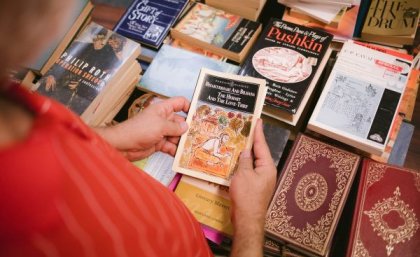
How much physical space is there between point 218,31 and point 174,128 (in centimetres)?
45

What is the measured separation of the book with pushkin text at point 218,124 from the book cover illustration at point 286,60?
7 cm

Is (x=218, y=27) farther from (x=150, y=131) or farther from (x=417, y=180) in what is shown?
(x=417, y=180)

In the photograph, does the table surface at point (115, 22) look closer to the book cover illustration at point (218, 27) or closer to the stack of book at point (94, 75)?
the stack of book at point (94, 75)

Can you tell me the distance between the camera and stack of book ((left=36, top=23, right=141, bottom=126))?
1168 mm

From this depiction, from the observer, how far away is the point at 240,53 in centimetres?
123

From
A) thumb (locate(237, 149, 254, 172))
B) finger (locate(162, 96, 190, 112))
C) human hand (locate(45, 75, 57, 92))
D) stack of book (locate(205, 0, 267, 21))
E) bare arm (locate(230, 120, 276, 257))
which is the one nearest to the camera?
bare arm (locate(230, 120, 276, 257))

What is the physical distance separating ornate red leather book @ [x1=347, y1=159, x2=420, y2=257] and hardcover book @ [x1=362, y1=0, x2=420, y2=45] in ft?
1.62

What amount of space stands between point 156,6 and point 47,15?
1.08 meters

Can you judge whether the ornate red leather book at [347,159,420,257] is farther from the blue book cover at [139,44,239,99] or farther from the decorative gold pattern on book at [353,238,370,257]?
the blue book cover at [139,44,239,99]

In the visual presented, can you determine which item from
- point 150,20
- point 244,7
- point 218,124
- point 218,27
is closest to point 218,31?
point 218,27

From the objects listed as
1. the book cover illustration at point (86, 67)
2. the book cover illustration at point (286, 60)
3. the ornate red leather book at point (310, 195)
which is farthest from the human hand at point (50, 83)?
the ornate red leather book at point (310, 195)

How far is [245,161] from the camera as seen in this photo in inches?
39.6

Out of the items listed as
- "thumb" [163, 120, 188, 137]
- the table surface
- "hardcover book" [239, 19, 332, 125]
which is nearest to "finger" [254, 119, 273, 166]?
"hardcover book" [239, 19, 332, 125]

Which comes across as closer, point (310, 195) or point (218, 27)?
Result: point (310, 195)
